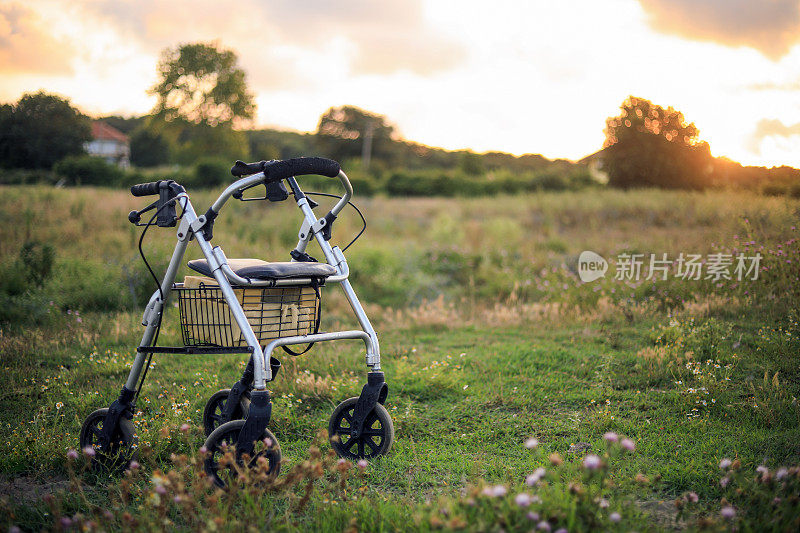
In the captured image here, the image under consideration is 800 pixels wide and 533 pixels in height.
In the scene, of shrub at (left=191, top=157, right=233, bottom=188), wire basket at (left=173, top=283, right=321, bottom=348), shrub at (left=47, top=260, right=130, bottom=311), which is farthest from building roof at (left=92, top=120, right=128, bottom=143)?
wire basket at (left=173, top=283, right=321, bottom=348)

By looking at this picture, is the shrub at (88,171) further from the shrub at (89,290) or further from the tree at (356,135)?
the tree at (356,135)

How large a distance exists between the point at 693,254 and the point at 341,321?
5408mm

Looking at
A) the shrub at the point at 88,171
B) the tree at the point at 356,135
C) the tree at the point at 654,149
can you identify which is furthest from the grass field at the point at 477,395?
the tree at the point at 356,135

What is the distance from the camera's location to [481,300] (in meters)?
9.73

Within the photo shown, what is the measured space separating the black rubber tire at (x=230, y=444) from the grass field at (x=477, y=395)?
0.33ft

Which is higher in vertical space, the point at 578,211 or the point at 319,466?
the point at 578,211

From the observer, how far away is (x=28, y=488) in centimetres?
349

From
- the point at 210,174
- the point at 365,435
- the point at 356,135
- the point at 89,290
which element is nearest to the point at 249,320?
→ the point at 365,435

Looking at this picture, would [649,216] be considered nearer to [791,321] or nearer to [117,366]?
[791,321]

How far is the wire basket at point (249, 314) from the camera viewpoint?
10.9 feet

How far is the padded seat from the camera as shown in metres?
3.15

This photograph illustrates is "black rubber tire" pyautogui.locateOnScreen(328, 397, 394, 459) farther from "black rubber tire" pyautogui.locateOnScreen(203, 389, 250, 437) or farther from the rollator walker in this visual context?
"black rubber tire" pyautogui.locateOnScreen(203, 389, 250, 437)

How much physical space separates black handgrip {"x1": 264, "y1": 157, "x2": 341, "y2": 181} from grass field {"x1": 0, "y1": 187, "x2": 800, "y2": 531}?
4.63 feet

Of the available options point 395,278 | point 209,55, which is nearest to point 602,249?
point 395,278
